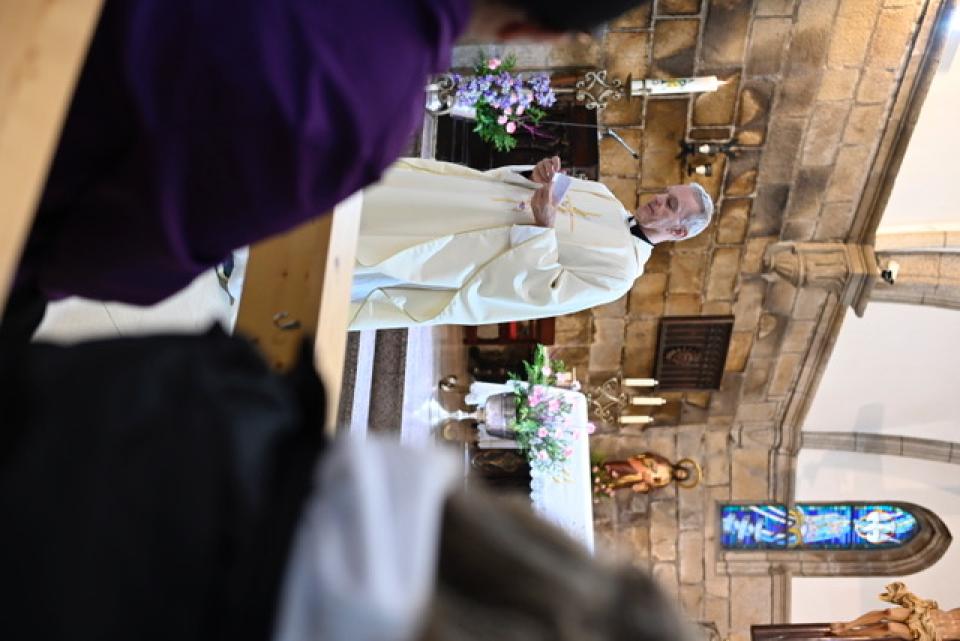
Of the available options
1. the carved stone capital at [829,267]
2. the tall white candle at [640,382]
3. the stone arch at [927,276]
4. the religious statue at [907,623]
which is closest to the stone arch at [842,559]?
the religious statue at [907,623]

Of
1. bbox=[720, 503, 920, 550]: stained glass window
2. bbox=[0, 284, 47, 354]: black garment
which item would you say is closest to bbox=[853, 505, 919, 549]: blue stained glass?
bbox=[720, 503, 920, 550]: stained glass window

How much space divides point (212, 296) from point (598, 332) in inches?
165

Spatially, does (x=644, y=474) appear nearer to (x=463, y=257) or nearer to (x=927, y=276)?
(x=927, y=276)

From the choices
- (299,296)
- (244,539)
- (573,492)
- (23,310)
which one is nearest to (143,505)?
(244,539)

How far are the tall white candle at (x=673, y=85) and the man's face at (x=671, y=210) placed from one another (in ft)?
6.72

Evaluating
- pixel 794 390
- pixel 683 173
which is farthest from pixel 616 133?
pixel 794 390

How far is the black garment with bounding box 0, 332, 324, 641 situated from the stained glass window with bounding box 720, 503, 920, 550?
289 inches

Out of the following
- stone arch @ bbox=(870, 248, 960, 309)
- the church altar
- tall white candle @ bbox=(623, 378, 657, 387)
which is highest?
stone arch @ bbox=(870, 248, 960, 309)

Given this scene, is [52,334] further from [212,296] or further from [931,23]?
[931,23]

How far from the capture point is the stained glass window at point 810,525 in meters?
7.34

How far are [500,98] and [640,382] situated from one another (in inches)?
108

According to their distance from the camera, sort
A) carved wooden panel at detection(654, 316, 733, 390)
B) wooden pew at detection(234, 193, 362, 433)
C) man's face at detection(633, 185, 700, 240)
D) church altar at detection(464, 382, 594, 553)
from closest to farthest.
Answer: wooden pew at detection(234, 193, 362, 433), man's face at detection(633, 185, 700, 240), church altar at detection(464, 382, 594, 553), carved wooden panel at detection(654, 316, 733, 390)

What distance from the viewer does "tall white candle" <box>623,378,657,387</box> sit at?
6.82 meters

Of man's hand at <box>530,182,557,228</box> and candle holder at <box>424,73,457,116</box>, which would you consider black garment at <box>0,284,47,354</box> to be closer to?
man's hand at <box>530,182,557,228</box>
